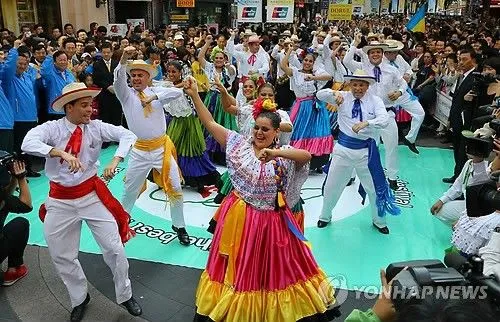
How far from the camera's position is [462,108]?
6867mm

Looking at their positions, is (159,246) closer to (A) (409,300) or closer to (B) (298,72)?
(B) (298,72)

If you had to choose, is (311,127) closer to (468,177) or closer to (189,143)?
(189,143)

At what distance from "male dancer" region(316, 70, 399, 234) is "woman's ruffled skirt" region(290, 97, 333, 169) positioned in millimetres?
1632

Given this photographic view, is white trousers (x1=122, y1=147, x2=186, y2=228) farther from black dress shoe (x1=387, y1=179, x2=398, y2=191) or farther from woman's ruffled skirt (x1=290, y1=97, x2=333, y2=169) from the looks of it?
black dress shoe (x1=387, y1=179, x2=398, y2=191)

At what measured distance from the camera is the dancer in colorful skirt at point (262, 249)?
325 cm

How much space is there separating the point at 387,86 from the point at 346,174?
201 cm

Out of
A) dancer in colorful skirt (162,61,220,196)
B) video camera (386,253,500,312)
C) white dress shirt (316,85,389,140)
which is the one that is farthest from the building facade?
video camera (386,253,500,312)

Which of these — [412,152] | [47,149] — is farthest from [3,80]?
[412,152]

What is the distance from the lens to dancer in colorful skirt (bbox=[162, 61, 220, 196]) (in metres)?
6.20

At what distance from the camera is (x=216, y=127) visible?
11.6 ft

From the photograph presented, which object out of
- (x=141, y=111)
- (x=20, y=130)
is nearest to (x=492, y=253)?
(x=141, y=111)

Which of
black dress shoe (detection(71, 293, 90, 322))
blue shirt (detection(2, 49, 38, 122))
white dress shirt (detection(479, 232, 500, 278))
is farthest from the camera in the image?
blue shirt (detection(2, 49, 38, 122))

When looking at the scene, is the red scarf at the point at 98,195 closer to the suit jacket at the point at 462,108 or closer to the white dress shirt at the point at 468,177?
the white dress shirt at the point at 468,177

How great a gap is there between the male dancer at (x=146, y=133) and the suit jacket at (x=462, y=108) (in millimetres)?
3924
